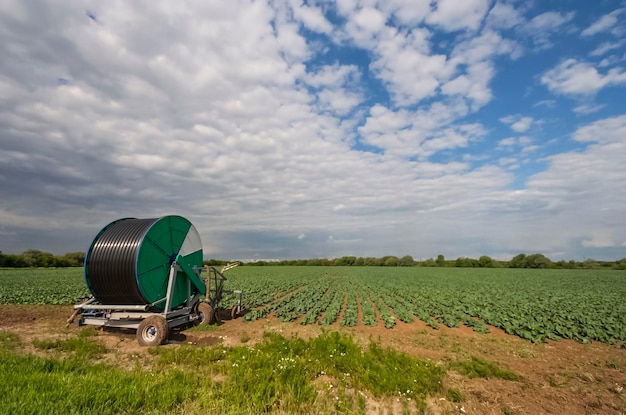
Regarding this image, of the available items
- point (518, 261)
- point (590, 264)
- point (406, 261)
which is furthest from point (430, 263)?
point (590, 264)

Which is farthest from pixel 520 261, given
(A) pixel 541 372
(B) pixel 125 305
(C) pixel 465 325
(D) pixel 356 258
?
(B) pixel 125 305

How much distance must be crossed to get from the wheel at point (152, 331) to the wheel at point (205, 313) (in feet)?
8.67

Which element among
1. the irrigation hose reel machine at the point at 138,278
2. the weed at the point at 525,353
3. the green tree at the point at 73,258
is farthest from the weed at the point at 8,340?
the green tree at the point at 73,258

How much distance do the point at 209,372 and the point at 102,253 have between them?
649cm

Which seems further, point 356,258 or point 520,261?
point 356,258

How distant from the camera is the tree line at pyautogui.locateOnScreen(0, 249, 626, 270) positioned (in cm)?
6756

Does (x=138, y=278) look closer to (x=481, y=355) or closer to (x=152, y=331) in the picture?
(x=152, y=331)

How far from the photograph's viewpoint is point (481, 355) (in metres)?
9.20

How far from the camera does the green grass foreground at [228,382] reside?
4.52 metres

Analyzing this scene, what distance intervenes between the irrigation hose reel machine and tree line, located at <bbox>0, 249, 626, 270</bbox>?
185ft

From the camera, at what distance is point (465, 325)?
13.7 meters

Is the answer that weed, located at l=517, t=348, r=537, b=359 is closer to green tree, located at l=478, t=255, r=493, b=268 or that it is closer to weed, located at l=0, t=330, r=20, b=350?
weed, located at l=0, t=330, r=20, b=350

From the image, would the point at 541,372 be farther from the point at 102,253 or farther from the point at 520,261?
the point at 520,261

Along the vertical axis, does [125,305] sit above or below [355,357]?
above
